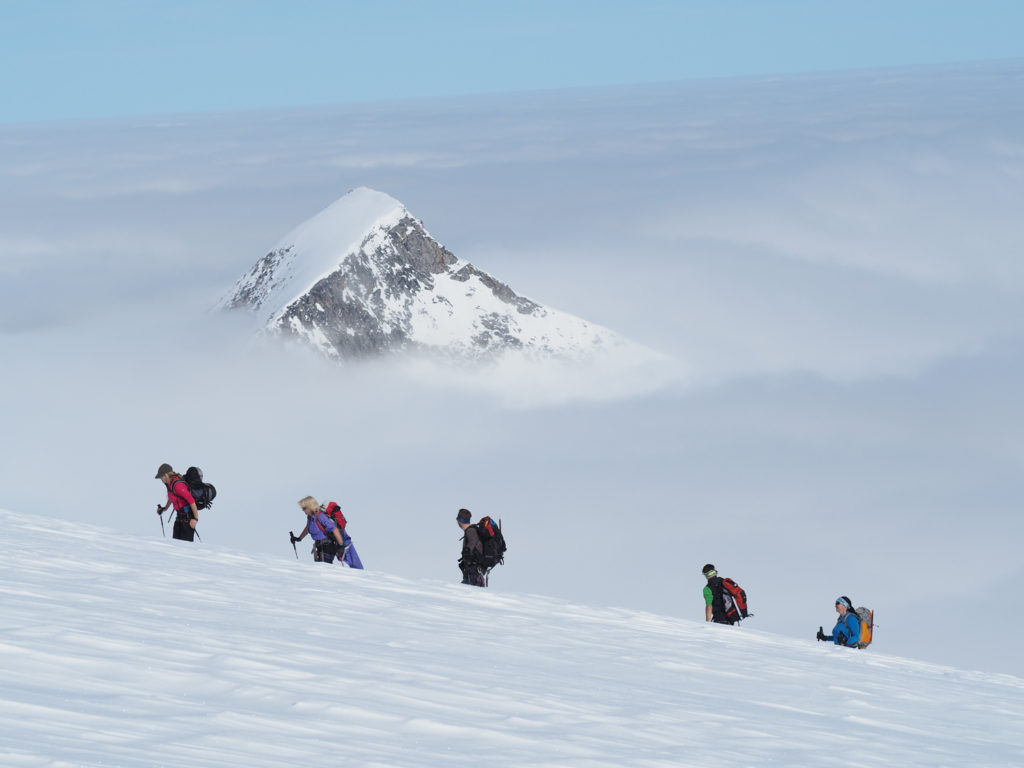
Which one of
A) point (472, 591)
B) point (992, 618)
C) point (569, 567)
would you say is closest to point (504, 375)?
point (569, 567)

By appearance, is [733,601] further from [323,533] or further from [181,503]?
[181,503]

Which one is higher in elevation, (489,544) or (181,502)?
(489,544)

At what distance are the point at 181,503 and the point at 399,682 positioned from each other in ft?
24.9

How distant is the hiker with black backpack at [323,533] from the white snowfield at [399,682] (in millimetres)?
1805

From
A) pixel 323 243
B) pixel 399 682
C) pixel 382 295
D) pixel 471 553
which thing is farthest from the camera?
pixel 382 295

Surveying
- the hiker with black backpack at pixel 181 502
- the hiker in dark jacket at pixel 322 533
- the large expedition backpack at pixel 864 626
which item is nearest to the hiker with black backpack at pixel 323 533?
the hiker in dark jacket at pixel 322 533

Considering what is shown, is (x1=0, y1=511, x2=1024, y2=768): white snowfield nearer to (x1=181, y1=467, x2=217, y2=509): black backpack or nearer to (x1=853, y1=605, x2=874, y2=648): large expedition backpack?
(x1=853, y1=605, x2=874, y2=648): large expedition backpack

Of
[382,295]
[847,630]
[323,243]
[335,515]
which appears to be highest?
[323,243]

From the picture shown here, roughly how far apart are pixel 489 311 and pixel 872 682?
149381 millimetres

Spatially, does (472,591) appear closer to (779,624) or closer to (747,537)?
(779,624)

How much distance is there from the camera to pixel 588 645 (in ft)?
34.9

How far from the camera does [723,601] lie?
1506cm

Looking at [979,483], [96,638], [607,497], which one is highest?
[979,483]

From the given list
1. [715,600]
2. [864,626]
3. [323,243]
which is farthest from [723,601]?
[323,243]
